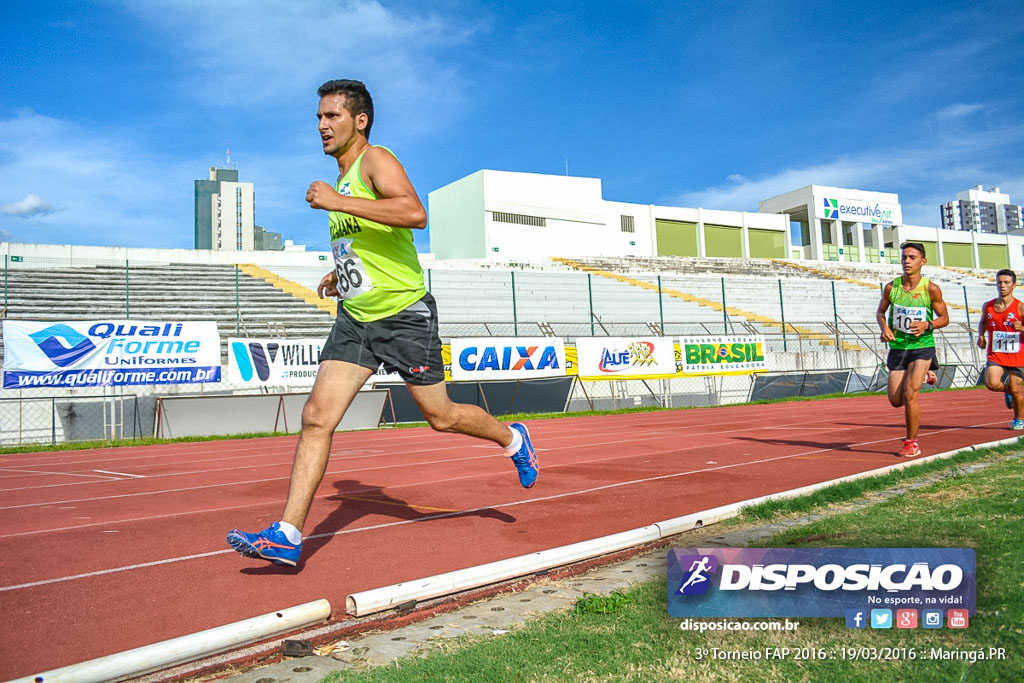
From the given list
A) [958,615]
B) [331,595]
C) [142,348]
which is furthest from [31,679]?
[142,348]

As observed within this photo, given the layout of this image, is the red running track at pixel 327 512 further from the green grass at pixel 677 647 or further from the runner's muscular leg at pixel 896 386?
the green grass at pixel 677 647

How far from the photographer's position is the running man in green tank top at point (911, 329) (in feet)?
23.3

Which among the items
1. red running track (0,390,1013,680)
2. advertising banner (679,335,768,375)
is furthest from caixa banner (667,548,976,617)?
advertising banner (679,335,768,375)

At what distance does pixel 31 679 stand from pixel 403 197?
233 cm

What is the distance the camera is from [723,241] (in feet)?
172

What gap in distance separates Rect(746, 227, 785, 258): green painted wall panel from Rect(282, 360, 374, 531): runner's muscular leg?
53.0m

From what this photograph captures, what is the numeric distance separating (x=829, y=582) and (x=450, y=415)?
2.07 m

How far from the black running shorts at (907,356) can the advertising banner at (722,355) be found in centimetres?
1419

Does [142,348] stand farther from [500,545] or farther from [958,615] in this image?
[958,615]

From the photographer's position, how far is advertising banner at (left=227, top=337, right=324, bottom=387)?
1608cm

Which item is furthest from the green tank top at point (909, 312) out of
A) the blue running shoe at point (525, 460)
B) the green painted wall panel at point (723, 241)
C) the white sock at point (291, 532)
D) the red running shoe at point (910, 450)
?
the green painted wall panel at point (723, 241)

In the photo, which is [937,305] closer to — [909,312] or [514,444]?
[909,312]

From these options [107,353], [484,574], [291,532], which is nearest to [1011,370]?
[484,574]

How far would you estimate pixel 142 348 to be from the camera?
15.3 metres
